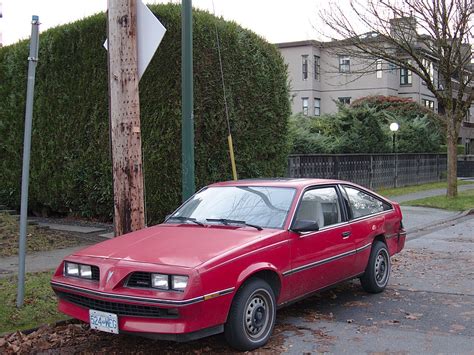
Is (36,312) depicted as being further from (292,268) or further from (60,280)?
(292,268)

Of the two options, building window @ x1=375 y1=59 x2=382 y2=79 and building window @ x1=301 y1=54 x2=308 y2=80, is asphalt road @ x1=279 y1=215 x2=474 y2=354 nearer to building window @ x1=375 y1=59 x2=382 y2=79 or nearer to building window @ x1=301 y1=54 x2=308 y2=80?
building window @ x1=375 y1=59 x2=382 y2=79

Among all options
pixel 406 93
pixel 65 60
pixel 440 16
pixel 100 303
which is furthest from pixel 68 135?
A: pixel 406 93

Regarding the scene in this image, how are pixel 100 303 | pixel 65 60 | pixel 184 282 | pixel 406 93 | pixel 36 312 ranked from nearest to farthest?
pixel 184 282 < pixel 100 303 < pixel 36 312 < pixel 65 60 < pixel 406 93

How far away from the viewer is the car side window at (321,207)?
591 cm

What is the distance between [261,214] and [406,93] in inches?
1538

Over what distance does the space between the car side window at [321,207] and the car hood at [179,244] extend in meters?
0.69

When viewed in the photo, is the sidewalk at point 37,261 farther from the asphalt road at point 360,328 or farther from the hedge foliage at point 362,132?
the hedge foliage at point 362,132

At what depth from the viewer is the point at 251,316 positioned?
4.81 m

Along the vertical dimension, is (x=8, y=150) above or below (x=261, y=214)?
above

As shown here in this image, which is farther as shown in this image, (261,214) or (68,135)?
(68,135)

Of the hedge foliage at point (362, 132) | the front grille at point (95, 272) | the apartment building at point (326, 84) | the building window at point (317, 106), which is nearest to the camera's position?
the front grille at point (95, 272)

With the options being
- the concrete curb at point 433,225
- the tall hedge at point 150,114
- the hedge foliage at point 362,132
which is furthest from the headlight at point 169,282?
the hedge foliage at point 362,132

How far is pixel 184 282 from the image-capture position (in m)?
4.36

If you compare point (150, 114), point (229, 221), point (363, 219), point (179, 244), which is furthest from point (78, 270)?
point (150, 114)
